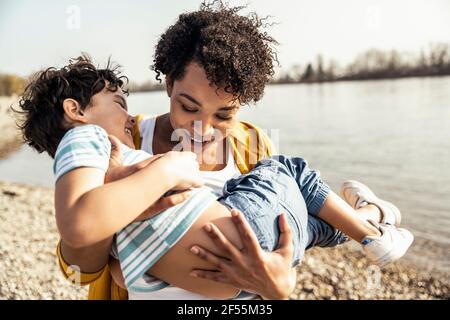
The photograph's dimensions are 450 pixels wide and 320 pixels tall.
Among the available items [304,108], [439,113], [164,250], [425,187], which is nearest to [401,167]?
[425,187]

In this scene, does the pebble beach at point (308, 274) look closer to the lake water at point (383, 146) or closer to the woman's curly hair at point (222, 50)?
the lake water at point (383, 146)

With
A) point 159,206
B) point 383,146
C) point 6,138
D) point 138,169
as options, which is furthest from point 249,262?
point 6,138

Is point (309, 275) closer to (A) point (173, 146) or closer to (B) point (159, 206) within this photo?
(A) point (173, 146)

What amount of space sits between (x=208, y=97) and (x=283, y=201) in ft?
1.69

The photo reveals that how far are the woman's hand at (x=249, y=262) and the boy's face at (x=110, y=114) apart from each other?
1.60ft

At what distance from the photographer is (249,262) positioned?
62.4 inches

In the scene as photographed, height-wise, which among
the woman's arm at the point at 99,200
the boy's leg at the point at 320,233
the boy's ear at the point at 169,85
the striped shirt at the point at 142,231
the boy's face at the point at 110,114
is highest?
the boy's ear at the point at 169,85

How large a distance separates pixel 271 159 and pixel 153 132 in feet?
2.05

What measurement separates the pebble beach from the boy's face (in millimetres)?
3313

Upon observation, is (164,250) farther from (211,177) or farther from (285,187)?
(211,177)

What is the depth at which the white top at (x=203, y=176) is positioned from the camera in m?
1.68

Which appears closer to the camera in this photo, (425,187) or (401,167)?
(425,187)

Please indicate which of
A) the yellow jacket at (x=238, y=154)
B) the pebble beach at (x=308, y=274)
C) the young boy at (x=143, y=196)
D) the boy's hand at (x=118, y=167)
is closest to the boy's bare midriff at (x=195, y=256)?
the young boy at (x=143, y=196)

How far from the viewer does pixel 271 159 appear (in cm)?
190
